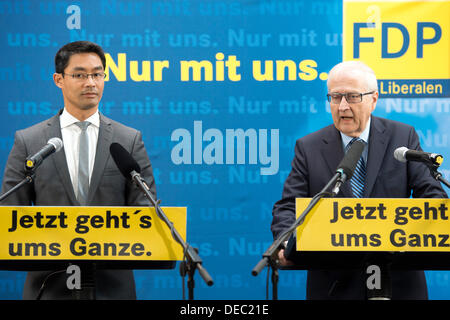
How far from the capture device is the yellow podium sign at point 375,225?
80.1 inches

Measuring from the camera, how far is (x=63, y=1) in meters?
4.14

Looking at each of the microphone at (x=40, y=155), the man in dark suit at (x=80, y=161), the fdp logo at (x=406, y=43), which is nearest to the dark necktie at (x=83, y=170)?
the man in dark suit at (x=80, y=161)

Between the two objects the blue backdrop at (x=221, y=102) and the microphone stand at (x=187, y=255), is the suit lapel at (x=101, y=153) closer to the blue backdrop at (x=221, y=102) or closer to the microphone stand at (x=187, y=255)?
the microphone stand at (x=187, y=255)

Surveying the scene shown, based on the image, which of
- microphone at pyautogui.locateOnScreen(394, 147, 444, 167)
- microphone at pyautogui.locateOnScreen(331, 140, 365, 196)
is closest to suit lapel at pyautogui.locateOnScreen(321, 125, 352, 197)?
microphone at pyautogui.locateOnScreen(394, 147, 444, 167)

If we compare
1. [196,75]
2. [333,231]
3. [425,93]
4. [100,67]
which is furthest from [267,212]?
[333,231]

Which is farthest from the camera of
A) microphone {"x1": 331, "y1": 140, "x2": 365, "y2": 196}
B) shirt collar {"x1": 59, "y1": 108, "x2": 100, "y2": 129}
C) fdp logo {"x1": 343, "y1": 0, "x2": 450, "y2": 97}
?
fdp logo {"x1": 343, "y1": 0, "x2": 450, "y2": 97}

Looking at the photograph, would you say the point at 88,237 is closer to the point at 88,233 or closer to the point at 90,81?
the point at 88,233

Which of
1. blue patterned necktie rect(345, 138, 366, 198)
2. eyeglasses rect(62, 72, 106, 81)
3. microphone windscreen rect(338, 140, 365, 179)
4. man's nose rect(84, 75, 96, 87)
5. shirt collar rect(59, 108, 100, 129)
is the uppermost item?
eyeglasses rect(62, 72, 106, 81)

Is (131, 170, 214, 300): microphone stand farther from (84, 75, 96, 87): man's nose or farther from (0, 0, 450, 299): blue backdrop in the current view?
(0, 0, 450, 299): blue backdrop

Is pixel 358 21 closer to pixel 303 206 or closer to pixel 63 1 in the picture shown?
pixel 63 1

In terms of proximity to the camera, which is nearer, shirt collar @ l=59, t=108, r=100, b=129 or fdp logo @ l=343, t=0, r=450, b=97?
shirt collar @ l=59, t=108, r=100, b=129

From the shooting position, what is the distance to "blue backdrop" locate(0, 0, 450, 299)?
13.5 feet

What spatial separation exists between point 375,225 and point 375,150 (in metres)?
0.80

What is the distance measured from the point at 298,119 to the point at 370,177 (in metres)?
1.47
